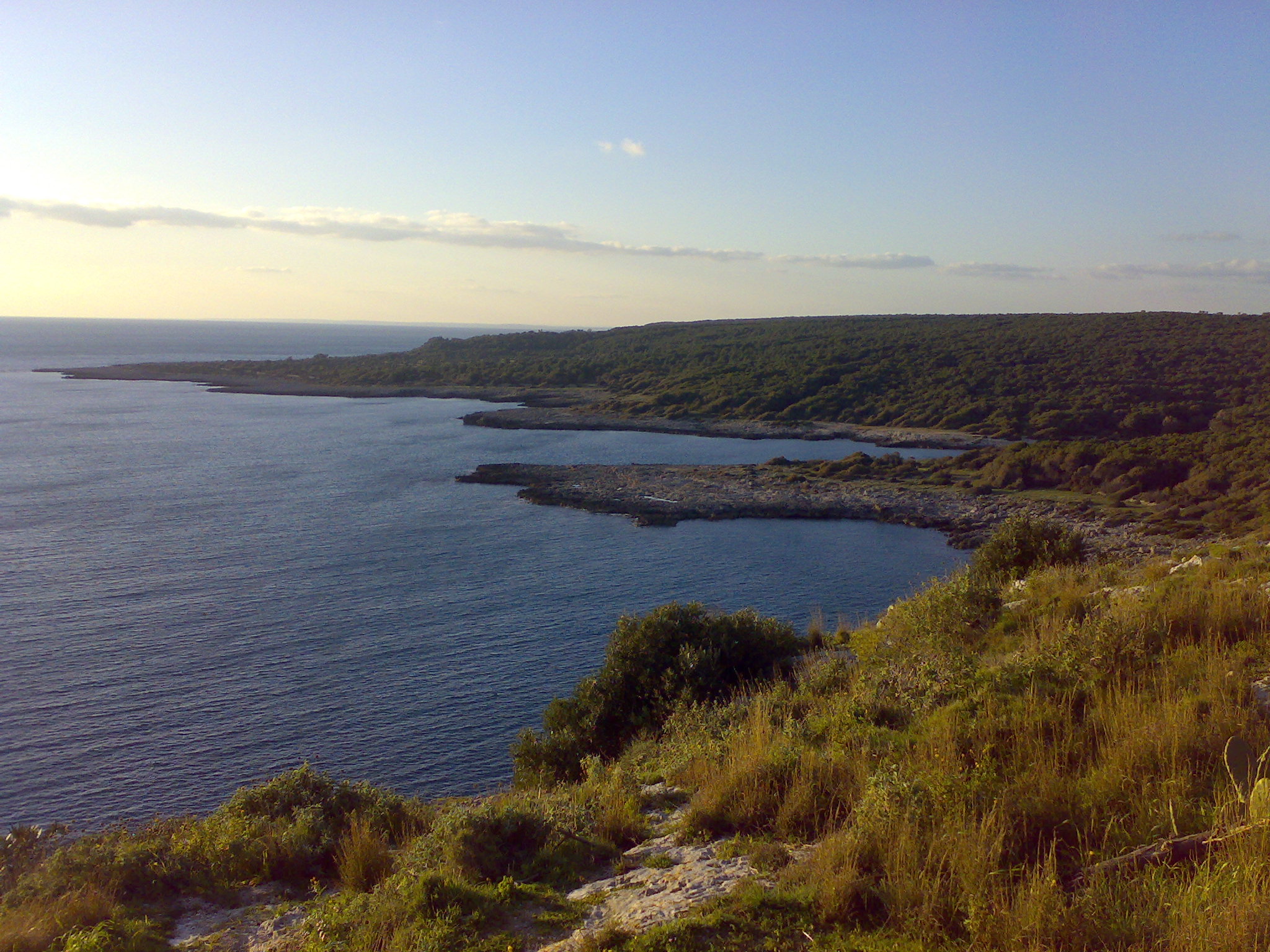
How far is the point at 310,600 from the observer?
30625mm

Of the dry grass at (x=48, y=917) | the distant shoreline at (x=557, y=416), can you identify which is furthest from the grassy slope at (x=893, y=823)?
the distant shoreline at (x=557, y=416)

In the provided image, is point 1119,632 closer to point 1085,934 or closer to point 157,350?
point 1085,934

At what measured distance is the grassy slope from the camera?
14.8 ft

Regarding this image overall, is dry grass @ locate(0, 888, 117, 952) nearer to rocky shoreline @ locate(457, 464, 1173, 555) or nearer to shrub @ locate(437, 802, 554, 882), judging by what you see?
shrub @ locate(437, 802, 554, 882)

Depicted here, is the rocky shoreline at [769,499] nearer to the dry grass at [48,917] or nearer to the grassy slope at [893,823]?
the grassy slope at [893,823]

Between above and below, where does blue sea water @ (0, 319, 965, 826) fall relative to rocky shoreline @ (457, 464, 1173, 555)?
below

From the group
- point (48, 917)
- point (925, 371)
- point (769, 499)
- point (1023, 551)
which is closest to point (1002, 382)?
point (925, 371)

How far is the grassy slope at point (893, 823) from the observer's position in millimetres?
4516

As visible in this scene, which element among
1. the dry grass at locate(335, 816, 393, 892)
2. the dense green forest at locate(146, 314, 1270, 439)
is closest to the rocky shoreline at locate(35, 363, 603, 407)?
the dense green forest at locate(146, 314, 1270, 439)

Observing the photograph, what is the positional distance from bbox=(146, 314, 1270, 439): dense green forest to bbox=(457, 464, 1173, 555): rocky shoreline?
22503 millimetres

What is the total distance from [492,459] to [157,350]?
163 meters

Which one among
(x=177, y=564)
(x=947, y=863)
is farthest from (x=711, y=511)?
(x=947, y=863)

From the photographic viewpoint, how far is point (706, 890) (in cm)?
559

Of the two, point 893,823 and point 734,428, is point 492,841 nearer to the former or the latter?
point 893,823
